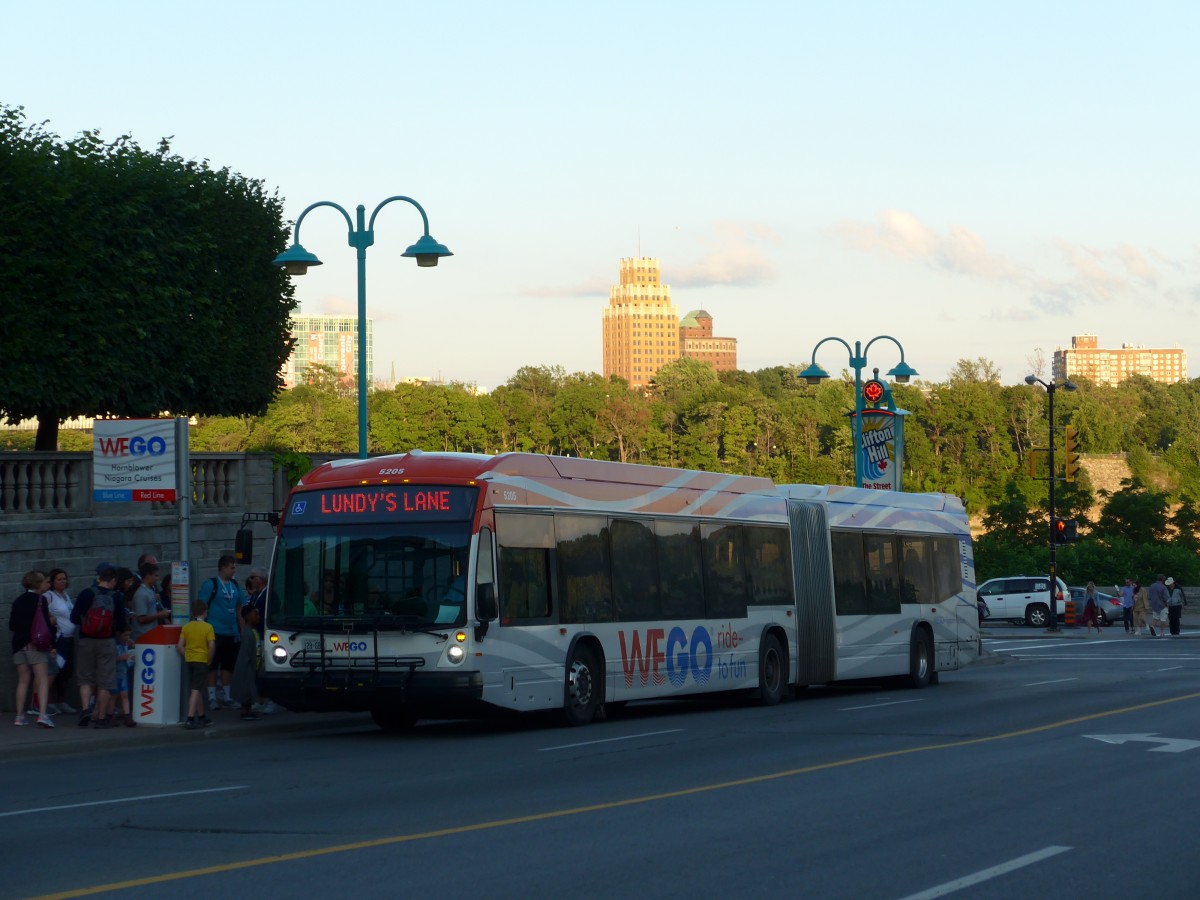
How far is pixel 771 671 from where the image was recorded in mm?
23953

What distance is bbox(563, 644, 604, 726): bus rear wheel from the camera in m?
19.2

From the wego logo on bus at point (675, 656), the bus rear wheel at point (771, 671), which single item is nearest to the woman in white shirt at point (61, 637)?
the wego logo on bus at point (675, 656)

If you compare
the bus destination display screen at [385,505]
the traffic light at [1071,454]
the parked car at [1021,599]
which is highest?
the traffic light at [1071,454]

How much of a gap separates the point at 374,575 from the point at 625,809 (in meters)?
7.03

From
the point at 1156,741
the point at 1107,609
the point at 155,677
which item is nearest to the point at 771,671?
the point at 1156,741

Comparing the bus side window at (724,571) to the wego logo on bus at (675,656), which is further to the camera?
the bus side window at (724,571)

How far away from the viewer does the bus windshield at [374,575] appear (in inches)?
697

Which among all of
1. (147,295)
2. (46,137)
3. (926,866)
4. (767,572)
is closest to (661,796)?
(926,866)

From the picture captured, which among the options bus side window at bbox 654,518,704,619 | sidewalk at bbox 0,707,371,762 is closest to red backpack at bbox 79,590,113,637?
sidewalk at bbox 0,707,371,762

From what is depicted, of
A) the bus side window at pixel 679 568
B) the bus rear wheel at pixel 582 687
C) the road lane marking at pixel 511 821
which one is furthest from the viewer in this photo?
the bus side window at pixel 679 568

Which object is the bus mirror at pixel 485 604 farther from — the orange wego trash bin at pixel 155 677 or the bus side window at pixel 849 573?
the bus side window at pixel 849 573

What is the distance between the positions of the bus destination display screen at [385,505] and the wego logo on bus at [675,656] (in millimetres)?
3272

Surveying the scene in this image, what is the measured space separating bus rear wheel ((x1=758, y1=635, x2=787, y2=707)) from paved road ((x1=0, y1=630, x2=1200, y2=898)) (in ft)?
10.5

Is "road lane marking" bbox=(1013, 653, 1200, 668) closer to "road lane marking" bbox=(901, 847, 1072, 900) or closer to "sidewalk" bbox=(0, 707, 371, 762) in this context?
"sidewalk" bbox=(0, 707, 371, 762)
